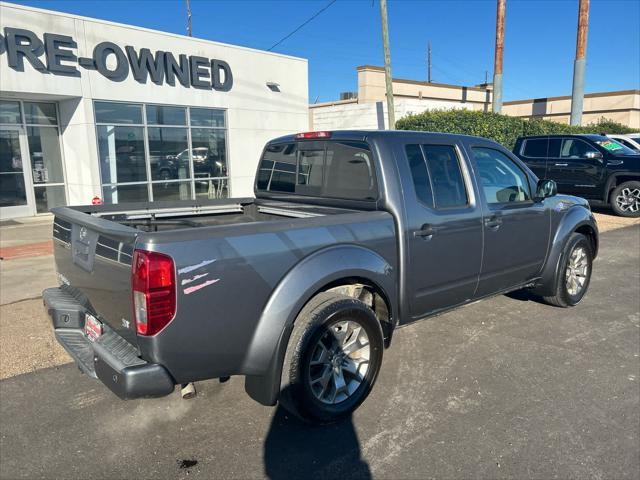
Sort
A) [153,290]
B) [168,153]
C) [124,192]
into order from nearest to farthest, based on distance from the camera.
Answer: [153,290] → [124,192] → [168,153]

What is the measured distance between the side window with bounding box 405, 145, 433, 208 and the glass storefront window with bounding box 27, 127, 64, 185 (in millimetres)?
11312

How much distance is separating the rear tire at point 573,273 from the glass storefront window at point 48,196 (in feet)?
37.7

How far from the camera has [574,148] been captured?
12305 millimetres

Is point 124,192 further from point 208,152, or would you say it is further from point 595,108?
point 595,108

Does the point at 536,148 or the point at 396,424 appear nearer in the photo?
the point at 396,424

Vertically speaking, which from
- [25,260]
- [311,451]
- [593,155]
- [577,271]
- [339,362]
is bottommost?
[311,451]

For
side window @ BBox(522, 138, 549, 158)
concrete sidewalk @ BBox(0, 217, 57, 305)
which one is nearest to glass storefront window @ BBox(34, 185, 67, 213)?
concrete sidewalk @ BBox(0, 217, 57, 305)

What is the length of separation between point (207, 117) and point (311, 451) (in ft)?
41.9

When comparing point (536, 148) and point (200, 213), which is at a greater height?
point (536, 148)

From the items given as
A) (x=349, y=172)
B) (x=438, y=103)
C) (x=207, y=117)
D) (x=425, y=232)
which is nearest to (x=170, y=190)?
(x=207, y=117)

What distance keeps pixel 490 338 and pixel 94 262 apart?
11.3ft

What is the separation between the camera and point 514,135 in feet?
60.8

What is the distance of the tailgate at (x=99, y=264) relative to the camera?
103 inches

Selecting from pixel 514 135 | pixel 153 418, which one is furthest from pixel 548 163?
pixel 153 418
